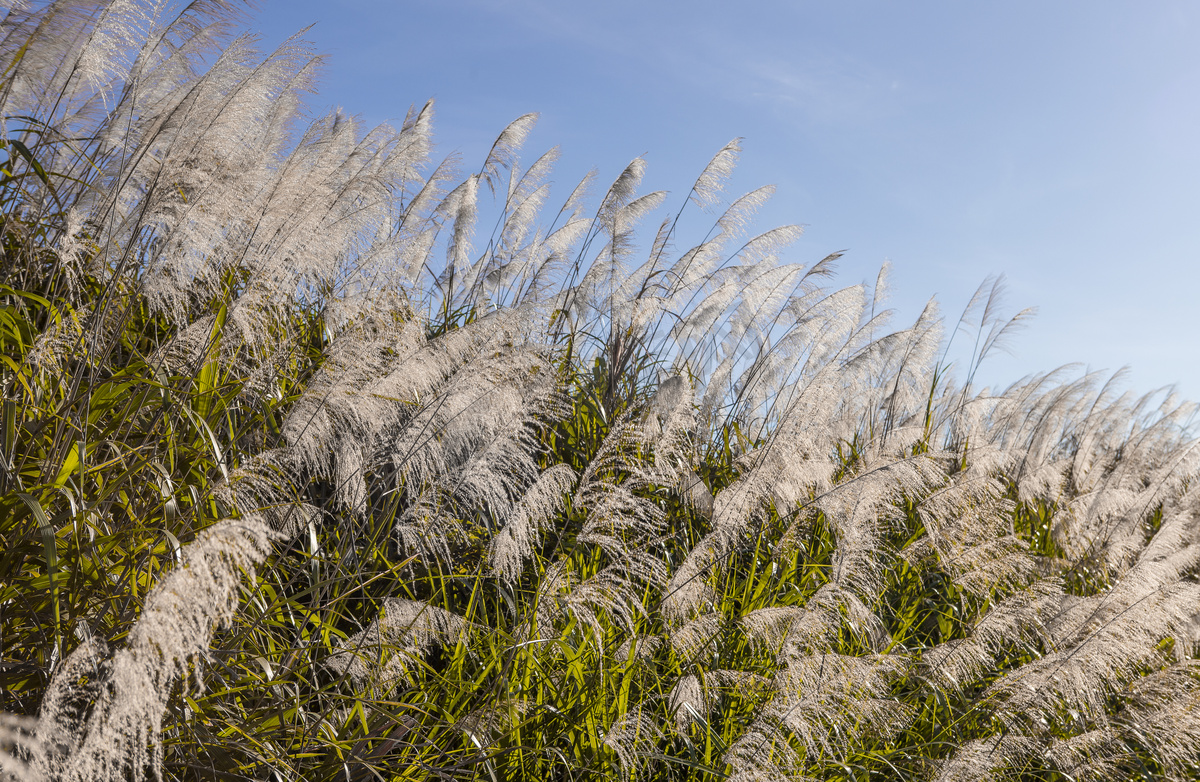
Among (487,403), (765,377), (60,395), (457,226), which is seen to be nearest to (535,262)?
(457,226)

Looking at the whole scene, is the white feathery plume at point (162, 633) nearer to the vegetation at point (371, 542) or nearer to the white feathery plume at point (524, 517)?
the vegetation at point (371, 542)

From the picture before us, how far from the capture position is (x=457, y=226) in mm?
4254

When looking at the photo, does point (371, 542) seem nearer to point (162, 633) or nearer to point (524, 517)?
point (524, 517)

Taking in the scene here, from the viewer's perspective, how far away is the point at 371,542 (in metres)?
2.33

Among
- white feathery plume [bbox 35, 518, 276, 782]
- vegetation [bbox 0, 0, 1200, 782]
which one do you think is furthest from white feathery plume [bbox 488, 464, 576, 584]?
white feathery plume [bbox 35, 518, 276, 782]

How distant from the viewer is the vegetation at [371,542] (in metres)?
1.85

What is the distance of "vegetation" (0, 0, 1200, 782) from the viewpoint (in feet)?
6.08

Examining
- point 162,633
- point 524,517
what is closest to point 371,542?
point 524,517

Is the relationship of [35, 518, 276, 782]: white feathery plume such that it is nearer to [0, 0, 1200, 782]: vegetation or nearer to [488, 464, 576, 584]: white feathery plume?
[0, 0, 1200, 782]: vegetation

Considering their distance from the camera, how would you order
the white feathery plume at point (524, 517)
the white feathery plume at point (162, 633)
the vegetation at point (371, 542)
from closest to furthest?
1. the white feathery plume at point (162, 633)
2. the vegetation at point (371, 542)
3. the white feathery plume at point (524, 517)

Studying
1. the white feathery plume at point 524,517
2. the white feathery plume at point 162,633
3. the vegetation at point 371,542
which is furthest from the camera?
the white feathery plume at point 524,517

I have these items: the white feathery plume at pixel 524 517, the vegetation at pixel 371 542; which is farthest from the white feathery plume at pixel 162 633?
the white feathery plume at pixel 524 517

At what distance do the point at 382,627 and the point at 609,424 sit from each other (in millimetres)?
1885

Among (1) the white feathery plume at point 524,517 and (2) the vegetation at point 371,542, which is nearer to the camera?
(2) the vegetation at point 371,542
